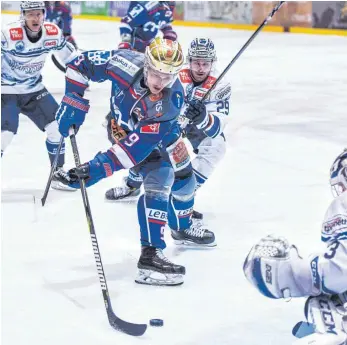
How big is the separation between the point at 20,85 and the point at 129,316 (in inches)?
87.1

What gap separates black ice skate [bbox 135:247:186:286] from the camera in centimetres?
416

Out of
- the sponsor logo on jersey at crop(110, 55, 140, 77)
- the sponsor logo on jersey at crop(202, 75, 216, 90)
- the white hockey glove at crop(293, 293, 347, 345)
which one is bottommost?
the white hockey glove at crop(293, 293, 347, 345)

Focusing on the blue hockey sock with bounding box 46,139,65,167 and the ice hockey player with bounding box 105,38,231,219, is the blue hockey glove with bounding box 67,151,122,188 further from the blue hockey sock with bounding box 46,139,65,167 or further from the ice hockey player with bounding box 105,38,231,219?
the blue hockey sock with bounding box 46,139,65,167

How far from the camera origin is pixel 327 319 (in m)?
2.64

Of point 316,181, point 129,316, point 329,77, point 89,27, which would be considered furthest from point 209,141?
point 89,27

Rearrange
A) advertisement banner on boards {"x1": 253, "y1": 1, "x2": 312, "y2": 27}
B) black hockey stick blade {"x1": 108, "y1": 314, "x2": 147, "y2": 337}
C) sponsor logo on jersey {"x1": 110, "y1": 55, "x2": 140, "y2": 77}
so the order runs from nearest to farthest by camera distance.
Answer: black hockey stick blade {"x1": 108, "y1": 314, "x2": 147, "y2": 337} < sponsor logo on jersey {"x1": 110, "y1": 55, "x2": 140, "y2": 77} < advertisement banner on boards {"x1": 253, "y1": 1, "x2": 312, "y2": 27}

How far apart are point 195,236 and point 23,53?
1665 mm

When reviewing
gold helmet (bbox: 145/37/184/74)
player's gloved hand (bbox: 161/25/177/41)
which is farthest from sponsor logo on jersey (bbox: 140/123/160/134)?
player's gloved hand (bbox: 161/25/177/41)

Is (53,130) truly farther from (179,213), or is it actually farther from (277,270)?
(277,270)

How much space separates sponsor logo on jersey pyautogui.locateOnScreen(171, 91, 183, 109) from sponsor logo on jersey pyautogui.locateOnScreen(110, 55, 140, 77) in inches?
8.2

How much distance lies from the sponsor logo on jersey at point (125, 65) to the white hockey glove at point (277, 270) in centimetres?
169

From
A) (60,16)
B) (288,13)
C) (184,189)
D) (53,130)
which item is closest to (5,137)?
(53,130)

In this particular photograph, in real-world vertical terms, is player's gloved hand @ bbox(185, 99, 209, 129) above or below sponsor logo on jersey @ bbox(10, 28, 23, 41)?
below

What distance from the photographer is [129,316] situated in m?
3.84
